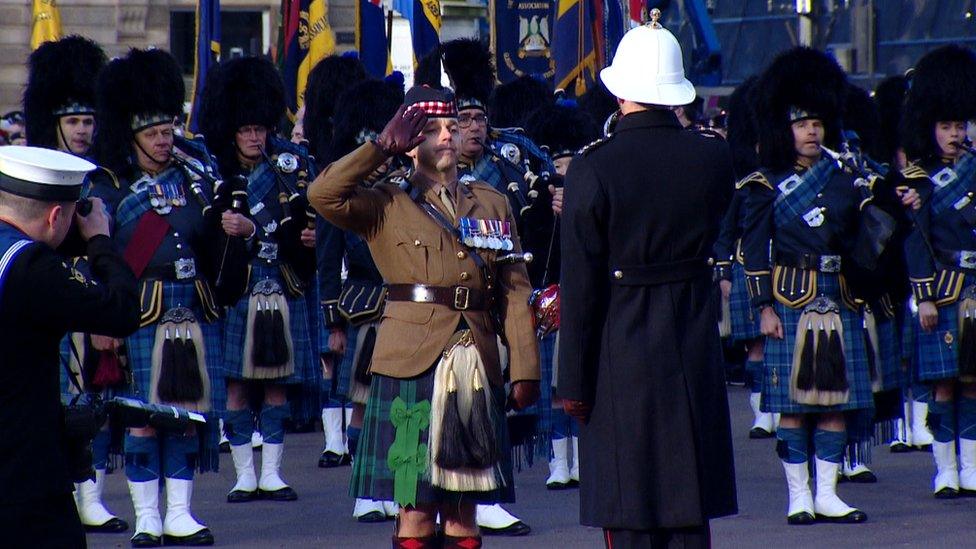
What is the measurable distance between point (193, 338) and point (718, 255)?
4895 mm

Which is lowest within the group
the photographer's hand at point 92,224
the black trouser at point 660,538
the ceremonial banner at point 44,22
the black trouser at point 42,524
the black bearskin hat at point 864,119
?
the black trouser at point 660,538

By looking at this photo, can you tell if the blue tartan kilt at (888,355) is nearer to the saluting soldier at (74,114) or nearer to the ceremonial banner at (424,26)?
the saluting soldier at (74,114)

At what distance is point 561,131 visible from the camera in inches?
380

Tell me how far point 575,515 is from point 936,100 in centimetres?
287

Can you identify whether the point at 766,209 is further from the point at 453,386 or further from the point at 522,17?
the point at 522,17

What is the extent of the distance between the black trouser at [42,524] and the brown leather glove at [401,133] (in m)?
1.84

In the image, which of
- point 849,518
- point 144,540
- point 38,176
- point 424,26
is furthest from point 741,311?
point 38,176

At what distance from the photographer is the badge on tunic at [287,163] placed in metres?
9.34

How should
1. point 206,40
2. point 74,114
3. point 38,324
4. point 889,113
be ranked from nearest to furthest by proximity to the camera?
point 38,324 < point 74,114 < point 889,113 < point 206,40

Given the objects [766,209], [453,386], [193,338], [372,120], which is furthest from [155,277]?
[766,209]

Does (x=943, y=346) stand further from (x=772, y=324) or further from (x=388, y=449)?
(x=388, y=449)

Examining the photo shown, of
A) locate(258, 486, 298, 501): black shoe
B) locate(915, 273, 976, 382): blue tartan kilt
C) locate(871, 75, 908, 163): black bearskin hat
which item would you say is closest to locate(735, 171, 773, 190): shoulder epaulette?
locate(915, 273, 976, 382): blue tartan kilt

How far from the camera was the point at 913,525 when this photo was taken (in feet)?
27.1

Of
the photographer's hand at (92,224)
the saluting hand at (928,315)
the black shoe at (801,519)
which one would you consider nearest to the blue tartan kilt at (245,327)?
the black shoe at (801,519)
